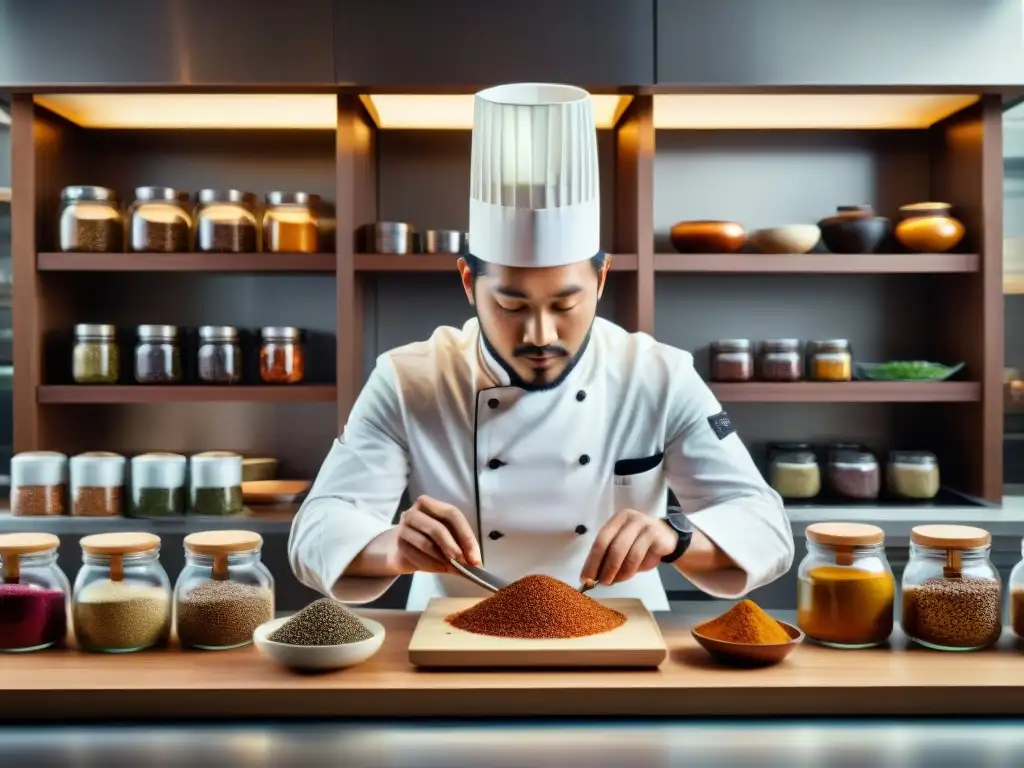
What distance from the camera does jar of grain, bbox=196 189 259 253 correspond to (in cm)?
309

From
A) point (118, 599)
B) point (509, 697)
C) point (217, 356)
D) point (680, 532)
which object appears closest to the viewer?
point (509, 697)

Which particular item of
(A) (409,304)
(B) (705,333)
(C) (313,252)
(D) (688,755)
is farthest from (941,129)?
(D) (688,755)

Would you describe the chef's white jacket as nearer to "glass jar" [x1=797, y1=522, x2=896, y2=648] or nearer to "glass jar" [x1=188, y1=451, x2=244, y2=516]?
"glass jar" [x1=797, y1=522, x2=896, y2=648]

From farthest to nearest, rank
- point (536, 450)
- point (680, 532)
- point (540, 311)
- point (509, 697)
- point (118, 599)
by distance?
1. point (536, 450)
2. point (540, 311)
3. point (680, 532)
4. point (118, 599)
5. point (509, 697)

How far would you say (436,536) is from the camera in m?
1.57

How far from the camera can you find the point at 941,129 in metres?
Answer: 3.38

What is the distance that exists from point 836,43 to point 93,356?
2379mm

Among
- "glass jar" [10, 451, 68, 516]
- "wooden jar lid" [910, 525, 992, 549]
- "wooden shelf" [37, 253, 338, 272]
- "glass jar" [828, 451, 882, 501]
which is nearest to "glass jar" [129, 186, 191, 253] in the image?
"wooden shelf" [37, 253, 338, 272]

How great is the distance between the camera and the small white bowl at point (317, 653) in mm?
1376

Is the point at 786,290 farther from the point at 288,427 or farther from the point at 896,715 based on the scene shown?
the point at 896,715

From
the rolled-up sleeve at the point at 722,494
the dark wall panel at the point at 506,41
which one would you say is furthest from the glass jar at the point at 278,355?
the rolled-up sleeve at the point at 722,494

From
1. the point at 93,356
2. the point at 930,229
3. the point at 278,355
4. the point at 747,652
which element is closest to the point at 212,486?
the point at 278,355

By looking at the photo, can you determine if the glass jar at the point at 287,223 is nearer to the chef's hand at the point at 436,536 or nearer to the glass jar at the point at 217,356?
the glass jar at the point at 217,356

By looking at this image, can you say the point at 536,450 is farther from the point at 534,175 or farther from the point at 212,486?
the point at 212,486
